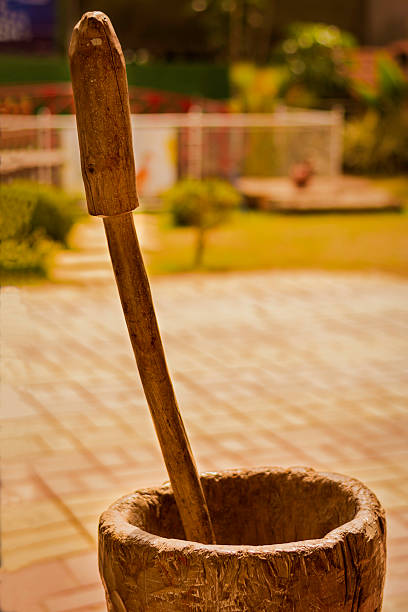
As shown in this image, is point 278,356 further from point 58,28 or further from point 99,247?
point 58,28

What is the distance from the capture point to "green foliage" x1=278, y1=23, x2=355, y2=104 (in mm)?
19188

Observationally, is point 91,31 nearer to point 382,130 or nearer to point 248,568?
point 248,568

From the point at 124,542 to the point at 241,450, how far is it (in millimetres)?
2762

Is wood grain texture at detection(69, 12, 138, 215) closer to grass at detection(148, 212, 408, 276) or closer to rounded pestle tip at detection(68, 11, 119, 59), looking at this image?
rounded pestle tip at detection(68, 11, 119, 59)

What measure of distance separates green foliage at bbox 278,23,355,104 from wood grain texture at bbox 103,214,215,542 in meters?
17.6

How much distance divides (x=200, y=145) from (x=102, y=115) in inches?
487

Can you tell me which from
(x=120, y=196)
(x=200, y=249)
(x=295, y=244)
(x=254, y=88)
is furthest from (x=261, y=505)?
(x=254, y=88)

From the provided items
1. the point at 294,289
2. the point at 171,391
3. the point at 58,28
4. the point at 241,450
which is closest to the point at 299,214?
the point at 294,289

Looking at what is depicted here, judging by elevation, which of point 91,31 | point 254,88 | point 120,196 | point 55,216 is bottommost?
point 55,216

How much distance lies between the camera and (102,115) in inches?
62.6

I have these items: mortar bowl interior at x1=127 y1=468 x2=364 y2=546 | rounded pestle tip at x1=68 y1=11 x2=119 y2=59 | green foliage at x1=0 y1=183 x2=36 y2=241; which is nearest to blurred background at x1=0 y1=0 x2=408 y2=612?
green foliage at x1=0 y1=183 x2=36 y2=241

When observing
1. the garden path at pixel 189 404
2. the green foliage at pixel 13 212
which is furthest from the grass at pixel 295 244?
the green foliage at pixel 13 212

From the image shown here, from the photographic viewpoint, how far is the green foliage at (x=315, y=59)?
19188 mm

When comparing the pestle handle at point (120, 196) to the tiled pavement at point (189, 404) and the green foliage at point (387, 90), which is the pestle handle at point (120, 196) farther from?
the green foliage at point (387, 90)
